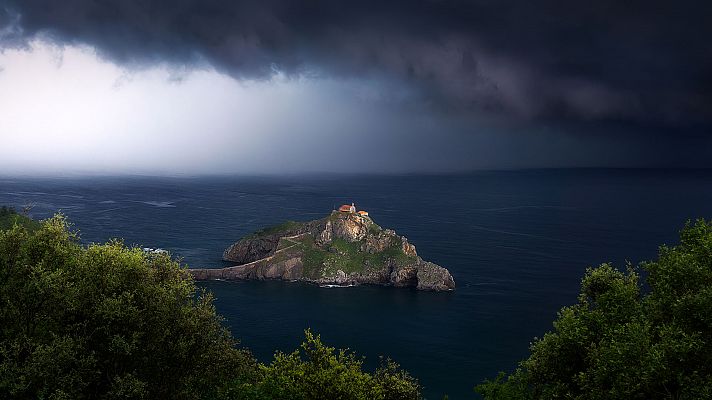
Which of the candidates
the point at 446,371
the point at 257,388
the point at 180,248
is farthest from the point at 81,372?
the point at 180,248

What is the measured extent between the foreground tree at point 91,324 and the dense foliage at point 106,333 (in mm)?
60

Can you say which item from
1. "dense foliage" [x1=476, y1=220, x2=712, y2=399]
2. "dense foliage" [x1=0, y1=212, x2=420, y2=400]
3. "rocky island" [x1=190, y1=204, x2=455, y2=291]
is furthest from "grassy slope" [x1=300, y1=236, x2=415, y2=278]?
"dense foliage" [x1=0, y1=212, x2=420, y2=400]

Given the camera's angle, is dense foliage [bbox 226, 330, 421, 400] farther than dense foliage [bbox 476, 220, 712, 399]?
Yes

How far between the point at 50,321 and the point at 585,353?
117ft

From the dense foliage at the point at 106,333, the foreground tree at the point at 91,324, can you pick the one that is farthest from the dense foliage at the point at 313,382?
the foreground tree at the point at 91,324

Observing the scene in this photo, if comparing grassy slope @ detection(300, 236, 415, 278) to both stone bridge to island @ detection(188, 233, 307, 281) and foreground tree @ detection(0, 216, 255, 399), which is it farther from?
foreground tree @ detection(0, 216, 255, 399)

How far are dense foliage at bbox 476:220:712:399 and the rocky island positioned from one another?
366 feet

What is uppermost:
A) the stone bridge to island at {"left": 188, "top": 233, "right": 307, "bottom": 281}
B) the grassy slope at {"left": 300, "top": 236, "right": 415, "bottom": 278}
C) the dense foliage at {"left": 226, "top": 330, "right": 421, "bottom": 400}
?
the dense foliage at {"left": 226, "top": 330, "right": 421, "bottom": 400}

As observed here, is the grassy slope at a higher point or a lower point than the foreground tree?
lower

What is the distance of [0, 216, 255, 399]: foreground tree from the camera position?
75.4 feet

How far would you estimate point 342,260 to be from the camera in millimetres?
156500

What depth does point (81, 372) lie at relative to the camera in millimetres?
23297

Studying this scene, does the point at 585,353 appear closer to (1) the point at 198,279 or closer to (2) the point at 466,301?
(2) the point at 466,301

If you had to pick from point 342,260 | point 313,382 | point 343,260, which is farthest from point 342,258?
point 313,382
